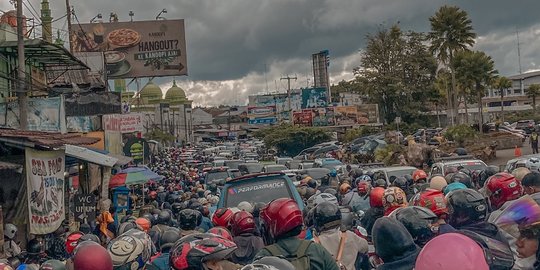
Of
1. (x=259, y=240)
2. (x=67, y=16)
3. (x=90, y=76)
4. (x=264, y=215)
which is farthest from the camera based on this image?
(x=90, y=76)

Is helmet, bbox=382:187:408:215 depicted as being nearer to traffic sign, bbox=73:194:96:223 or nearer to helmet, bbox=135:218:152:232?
helmet, bbox=135:218:152:232

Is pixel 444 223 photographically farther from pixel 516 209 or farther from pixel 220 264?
pixel 220 264

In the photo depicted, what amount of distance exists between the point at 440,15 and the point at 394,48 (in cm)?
1769

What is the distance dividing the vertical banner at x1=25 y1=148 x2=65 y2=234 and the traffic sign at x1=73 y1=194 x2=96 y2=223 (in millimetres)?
1899

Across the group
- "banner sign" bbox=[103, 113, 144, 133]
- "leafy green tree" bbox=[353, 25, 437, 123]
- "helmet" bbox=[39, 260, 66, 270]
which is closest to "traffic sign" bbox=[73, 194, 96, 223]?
"helmet" bbox=[39, 260, 66, 270]

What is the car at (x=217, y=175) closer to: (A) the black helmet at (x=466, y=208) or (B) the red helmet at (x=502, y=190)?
(B) the red helmet at (x=502, y=190)

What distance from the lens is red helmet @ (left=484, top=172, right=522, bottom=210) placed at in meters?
6.44

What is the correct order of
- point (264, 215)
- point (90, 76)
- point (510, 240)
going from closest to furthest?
point (510, 240) < point (264, 215) < point (90, 76)

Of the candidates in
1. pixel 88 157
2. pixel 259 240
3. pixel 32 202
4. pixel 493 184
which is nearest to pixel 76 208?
pixel 88 157

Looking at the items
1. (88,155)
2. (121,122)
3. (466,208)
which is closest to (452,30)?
(121,122)

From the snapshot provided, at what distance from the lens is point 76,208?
1602cm

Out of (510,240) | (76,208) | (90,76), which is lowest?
(76,208)

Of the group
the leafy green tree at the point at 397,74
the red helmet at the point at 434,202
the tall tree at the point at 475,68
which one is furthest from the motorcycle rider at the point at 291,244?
the leafy green tree at the point at 397,74

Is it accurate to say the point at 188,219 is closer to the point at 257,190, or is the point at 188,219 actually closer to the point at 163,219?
the point at 163,219
